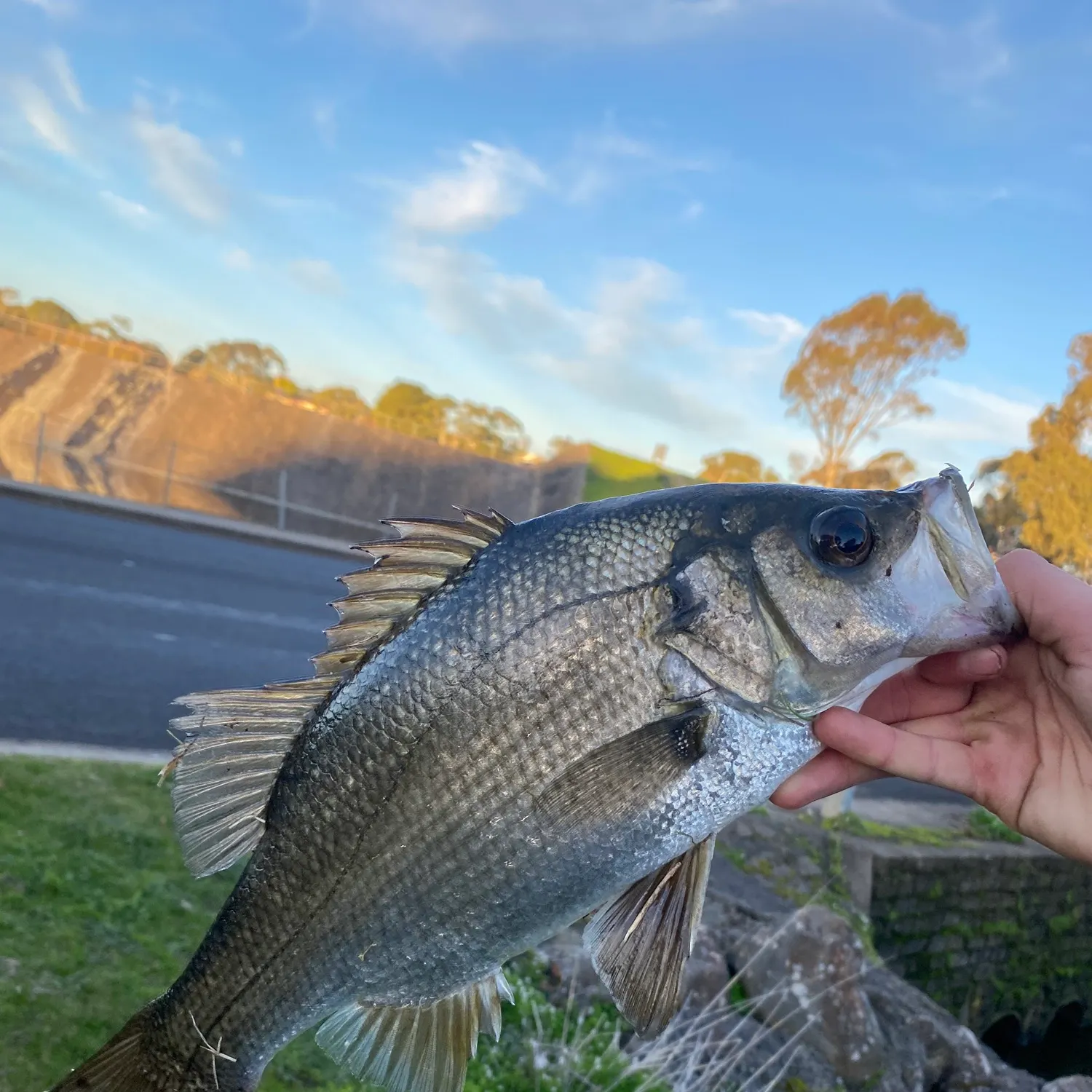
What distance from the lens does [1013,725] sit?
2.31 meters

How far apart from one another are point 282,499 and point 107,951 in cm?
2708

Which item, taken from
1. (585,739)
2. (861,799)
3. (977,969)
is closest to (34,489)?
(861,799)

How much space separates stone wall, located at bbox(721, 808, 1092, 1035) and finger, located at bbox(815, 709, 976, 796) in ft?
15.8

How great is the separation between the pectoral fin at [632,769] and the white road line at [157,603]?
9.98 m

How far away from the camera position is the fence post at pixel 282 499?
2848cm

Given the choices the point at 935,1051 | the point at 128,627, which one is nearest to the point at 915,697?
the point at 935,1051

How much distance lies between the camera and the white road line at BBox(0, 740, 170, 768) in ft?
16.3

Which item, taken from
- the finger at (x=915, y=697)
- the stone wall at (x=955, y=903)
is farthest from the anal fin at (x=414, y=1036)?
the stone wall at (x=955, y=903)

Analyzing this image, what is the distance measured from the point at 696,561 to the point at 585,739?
42 cm

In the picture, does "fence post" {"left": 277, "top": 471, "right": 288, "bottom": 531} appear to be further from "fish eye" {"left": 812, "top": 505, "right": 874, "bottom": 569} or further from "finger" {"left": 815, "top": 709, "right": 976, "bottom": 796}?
"fish eye" {"left": 812, "top": 505, "right": 874, "bottom": 569}

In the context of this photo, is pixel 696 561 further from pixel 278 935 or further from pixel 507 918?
pixel 278 935

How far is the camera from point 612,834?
167cm

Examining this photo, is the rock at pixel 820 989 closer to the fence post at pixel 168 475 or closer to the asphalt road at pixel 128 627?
the asphalt road at pixel 128 627

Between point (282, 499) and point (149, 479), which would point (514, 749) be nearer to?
point (149, 479)
